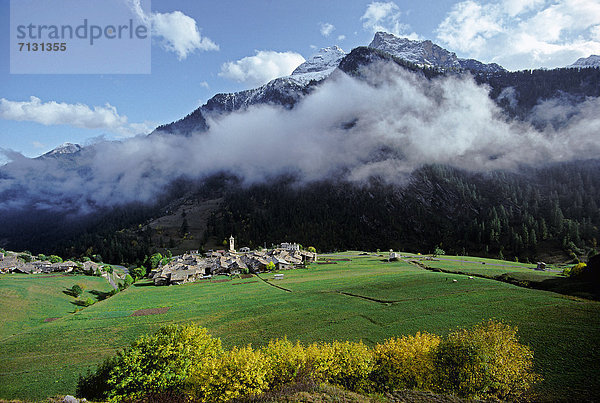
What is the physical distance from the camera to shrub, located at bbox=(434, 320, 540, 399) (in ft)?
90.4

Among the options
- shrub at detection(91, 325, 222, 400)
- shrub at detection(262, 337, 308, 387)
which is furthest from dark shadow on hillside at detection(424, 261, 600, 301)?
shrub at detection(91, 325, 222, 400)

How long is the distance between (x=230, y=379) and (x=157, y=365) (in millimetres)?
8734

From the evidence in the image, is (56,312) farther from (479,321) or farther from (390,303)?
(479,321)

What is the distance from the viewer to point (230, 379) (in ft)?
85.3

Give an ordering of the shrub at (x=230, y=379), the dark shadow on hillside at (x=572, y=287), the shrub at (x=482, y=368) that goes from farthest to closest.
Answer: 1. the dark shadow on hillside at (x=572, y=287)
2. the shrub at (x=482, y=368)
3. the shrub at (x=230, y=379)

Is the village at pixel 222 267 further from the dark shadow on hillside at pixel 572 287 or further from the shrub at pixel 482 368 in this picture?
the shrub at pixel 482 368

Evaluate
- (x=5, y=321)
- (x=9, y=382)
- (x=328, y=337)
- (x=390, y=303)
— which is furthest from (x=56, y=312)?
(x=390, y=303)

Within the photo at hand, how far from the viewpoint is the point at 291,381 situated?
27.7 metres

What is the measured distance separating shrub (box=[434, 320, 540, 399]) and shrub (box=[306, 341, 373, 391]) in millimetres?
7860

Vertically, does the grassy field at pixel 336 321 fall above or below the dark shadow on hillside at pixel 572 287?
below

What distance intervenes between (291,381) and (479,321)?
34641mm

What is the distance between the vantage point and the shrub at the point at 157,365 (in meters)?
27.1

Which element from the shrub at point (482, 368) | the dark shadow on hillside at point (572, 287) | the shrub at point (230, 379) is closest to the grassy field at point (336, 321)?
the shrub at point (482, 368)

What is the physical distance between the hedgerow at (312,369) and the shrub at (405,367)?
0.08m
